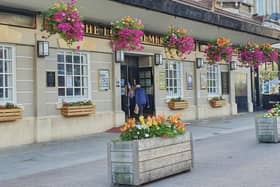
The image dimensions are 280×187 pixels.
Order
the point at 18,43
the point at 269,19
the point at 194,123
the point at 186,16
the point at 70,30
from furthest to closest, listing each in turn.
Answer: the point at 269,19
the point at 194,123
the point at 186,16
the point at 18,43
the point at 70,30

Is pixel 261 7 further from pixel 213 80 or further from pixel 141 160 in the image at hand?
pixel 141 160

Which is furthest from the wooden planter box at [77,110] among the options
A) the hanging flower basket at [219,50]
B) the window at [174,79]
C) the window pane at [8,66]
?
the hanging flower basket at [219,50]

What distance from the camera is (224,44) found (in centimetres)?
1930

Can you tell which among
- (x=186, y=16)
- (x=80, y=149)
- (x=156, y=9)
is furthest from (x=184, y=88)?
(x=80, y=149)

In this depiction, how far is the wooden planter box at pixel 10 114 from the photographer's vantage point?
12102 millimetres

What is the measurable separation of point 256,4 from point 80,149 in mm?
19569

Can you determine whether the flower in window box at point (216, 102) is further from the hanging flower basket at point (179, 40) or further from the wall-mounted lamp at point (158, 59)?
A: the hanging flower basket at point (179, 40)

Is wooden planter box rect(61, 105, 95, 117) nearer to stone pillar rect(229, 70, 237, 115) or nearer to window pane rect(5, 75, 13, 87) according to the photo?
window pane rect(5, 75, 13, 87)

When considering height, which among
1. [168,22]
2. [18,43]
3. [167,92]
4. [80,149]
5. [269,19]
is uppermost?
[269,19]

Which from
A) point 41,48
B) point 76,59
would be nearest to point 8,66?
point 41,48

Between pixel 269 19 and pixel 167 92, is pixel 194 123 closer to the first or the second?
pixel 167 92

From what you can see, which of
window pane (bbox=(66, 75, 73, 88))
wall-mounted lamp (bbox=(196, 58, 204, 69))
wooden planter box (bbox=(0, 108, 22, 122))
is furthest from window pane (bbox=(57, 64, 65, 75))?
wall-mounted lamp (bbox=(196, 58, 204, 69))

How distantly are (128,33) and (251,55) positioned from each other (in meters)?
8.88

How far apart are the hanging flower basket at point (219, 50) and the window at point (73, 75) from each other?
641 centimetres
